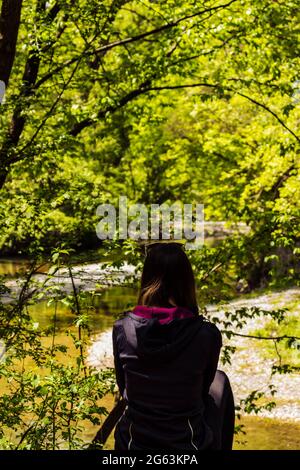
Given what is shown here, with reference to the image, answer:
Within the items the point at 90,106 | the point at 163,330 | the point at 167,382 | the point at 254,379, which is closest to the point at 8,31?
the point at 90,106

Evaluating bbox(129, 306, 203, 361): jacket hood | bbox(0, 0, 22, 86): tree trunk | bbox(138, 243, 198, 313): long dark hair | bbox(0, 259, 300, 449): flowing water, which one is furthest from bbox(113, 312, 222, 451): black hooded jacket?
bbox(0, 0, 22, 86): tree trunk

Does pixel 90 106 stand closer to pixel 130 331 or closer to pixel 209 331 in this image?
pixel 130 331

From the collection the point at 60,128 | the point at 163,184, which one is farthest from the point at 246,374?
the point at 163,184

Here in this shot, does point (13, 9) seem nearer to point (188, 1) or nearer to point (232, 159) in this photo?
point (188, 1)

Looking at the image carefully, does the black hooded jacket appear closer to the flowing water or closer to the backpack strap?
the backpack strap

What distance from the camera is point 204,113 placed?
23.3 m

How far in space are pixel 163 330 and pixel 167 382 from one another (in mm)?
281

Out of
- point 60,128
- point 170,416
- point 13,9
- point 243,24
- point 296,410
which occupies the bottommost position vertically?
point 296,410

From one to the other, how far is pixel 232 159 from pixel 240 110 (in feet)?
8.62

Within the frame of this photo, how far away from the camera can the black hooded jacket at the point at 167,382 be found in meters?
3.01

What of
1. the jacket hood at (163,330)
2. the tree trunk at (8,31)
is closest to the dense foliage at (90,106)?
the tree trunk at (8,31)
